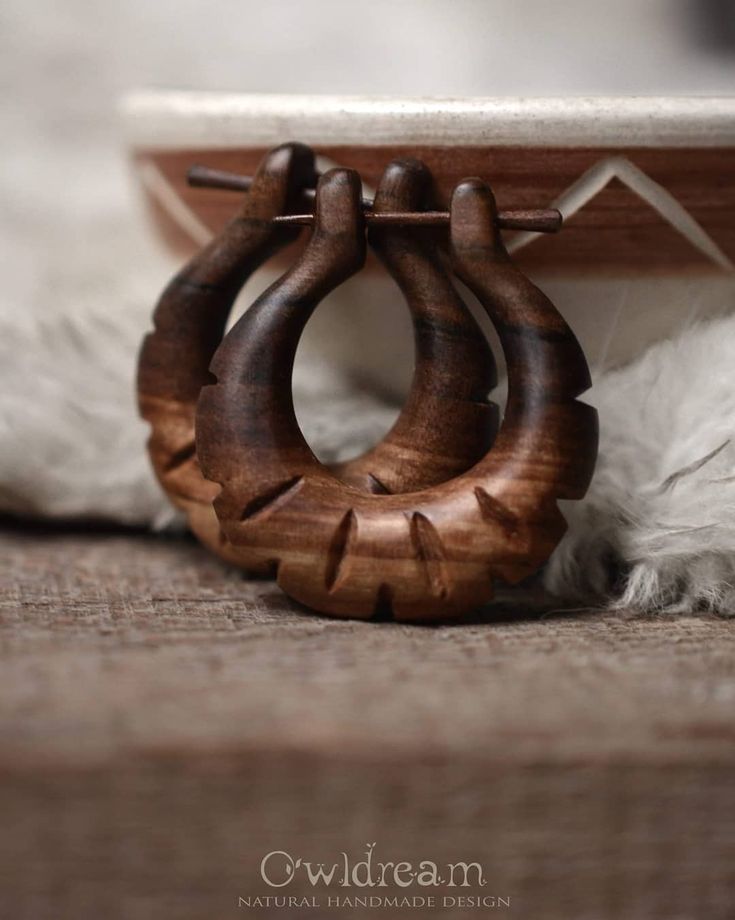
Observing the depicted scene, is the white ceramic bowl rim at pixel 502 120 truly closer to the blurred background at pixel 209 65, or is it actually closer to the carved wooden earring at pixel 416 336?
the carved wooden earring at pixel 416 336

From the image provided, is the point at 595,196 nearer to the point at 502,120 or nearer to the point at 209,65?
the point at 502,120

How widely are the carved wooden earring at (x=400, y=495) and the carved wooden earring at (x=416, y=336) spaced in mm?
23

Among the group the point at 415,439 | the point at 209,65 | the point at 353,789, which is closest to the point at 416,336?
the point at 415,439

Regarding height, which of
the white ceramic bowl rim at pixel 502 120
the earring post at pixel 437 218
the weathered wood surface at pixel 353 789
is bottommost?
the weathered wood surface at pixel 353 789

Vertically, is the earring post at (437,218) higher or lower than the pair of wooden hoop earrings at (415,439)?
higher

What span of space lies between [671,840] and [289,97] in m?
0.39

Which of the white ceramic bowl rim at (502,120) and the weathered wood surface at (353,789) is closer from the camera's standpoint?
the weathered wood surface at (353,789)

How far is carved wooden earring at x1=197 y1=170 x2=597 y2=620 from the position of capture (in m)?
0.49

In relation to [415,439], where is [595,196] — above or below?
above

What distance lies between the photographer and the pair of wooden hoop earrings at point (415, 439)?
1.60 feet

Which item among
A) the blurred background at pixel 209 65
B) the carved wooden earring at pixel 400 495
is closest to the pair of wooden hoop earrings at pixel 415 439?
the carved wooden earring at pixel 400 495

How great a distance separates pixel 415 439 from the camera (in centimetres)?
53

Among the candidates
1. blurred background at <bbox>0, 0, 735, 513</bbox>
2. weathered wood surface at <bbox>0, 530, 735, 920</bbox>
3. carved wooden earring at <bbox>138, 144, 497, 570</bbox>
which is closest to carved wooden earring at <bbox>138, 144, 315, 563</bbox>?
carved wooden earring at <bbox>138, 144, 497, 570</bbox>

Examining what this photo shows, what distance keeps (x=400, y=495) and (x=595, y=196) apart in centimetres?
18
